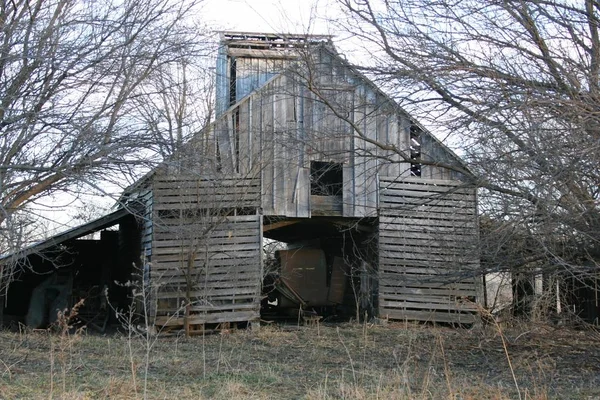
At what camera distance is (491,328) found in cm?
1344

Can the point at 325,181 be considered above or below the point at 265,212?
above

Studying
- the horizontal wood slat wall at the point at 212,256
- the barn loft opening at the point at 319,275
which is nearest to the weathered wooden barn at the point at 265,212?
the horizontal wood slat wall at the point at 212,256

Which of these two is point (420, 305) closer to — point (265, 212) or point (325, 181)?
point (325, 181)

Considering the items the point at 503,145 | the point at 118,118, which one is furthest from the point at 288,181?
the point at 503,145

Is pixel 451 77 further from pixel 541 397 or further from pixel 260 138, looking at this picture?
pixel 260 138

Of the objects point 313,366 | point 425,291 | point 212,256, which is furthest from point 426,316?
point 313,366

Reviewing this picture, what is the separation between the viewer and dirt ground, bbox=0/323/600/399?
6879mm

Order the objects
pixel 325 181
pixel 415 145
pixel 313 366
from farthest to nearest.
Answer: pixel 325 181, pixel 415 145, pixel 313 366

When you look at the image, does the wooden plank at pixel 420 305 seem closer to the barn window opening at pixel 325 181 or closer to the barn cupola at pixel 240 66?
the barn window opening at pixel 325 181

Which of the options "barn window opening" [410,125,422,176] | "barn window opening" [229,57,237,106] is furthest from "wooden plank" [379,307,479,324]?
"barn window opening" [229,57,237,106]

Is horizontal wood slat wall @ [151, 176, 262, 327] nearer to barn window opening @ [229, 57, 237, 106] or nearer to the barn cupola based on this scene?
the barn cupola

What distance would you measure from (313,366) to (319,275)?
9353mm

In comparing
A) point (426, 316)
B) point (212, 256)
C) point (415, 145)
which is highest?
point (415, 145)

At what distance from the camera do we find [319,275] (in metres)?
18.9
